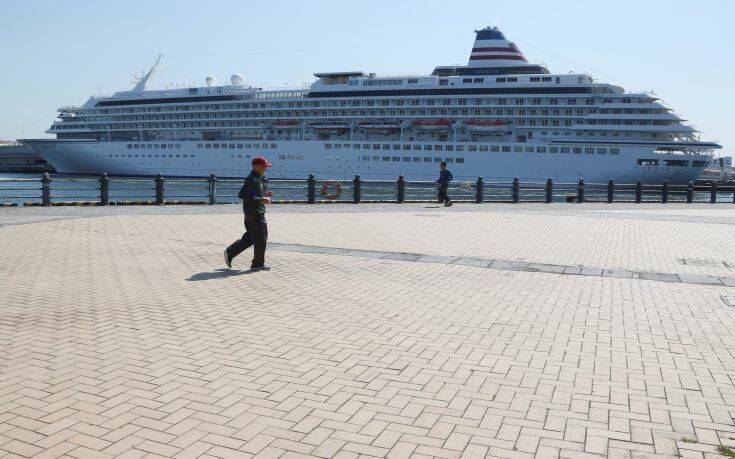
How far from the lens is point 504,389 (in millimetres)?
4117

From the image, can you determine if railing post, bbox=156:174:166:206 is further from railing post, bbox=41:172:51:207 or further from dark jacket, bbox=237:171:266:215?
dark jacket, bbox=237:171:266:215

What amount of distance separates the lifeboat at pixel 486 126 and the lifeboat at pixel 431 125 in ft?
6.20

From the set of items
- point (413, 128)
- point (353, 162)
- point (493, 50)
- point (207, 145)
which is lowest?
point (353, 162)

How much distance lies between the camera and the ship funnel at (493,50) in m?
60.1

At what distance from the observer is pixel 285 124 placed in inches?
2495

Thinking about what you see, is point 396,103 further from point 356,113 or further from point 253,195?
point 253,195

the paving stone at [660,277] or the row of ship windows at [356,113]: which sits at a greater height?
the row of ship windows at [356,113]

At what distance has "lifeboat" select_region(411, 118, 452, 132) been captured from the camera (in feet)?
186

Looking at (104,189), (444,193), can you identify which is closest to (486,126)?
(444,193)

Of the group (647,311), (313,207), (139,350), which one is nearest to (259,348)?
(139,350)

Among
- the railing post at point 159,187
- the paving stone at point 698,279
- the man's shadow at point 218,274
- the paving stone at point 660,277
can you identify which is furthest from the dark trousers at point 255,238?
the railing post at point 159,187

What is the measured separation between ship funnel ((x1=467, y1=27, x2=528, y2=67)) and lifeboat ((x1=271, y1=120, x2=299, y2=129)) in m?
19.0

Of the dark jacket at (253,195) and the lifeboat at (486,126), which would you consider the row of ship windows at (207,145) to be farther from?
the dark jacket at (253,195)

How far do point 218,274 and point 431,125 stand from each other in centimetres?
5054
